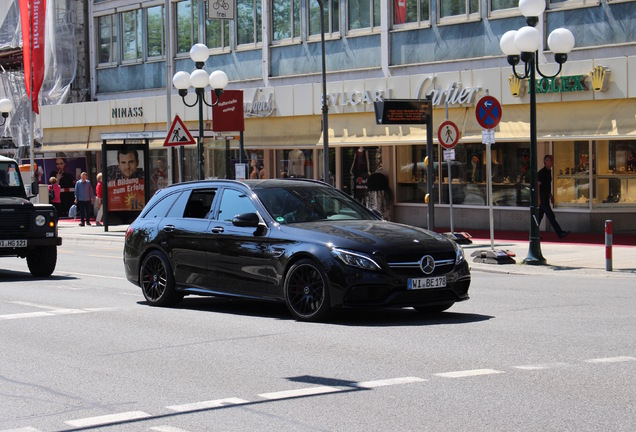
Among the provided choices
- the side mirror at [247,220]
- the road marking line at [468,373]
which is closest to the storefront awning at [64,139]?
the side mirror at [247,220]

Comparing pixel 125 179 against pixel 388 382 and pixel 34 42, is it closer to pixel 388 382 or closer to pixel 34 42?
pixel 34 42

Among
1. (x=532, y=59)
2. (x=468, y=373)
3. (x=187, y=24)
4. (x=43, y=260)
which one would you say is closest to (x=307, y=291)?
(x=468, y=373)

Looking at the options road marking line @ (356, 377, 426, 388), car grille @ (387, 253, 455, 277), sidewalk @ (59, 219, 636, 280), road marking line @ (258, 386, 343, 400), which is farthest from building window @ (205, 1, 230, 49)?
road marking line @ (258, 386, 343, 400)

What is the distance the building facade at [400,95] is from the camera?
1043 inches

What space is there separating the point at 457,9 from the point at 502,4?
161cm

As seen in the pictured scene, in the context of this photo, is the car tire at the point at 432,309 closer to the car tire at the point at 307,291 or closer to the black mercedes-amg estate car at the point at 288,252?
the black mercedes-amg estate car at the point at 288,252

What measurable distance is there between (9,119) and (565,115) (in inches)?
1142

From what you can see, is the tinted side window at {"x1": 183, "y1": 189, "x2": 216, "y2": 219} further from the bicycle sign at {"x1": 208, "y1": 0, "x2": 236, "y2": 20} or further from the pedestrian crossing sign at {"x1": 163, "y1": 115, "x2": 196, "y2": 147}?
the bicycle sign at {"x1": 208, "y1": 0, "x2": 236, "y2": 20}

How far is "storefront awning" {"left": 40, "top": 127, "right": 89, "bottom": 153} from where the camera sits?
4366cm

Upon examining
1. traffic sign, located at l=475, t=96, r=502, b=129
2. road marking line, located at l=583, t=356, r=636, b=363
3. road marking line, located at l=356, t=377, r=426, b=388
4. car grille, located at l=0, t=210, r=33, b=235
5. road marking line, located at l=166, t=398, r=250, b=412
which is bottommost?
road marking line, located at l=583, t=356, r=636, b=363

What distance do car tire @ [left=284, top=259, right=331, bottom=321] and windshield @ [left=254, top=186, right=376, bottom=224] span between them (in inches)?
32.3

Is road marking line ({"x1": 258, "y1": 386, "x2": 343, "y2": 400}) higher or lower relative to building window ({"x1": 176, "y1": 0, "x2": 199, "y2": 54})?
lower

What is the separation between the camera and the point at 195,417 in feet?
24.1

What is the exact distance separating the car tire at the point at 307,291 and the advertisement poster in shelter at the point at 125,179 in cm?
2095
